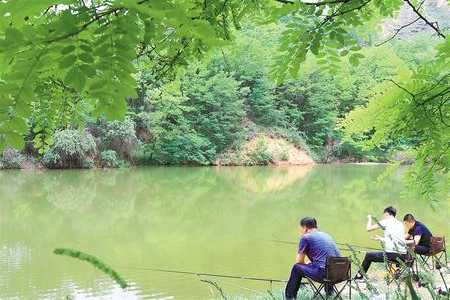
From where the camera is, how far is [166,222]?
527 inches

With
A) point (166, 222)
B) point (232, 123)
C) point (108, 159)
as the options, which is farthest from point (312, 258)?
point (232, 123)

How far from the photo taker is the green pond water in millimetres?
7707

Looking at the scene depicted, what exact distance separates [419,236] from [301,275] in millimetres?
1977

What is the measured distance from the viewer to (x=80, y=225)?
12.6m

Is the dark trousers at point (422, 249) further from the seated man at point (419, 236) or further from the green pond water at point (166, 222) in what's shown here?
the green pond water at point (166, 222)

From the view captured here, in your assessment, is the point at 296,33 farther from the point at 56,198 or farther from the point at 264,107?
the point at 264,107

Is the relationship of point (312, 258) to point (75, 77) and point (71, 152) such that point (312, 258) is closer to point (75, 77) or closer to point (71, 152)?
point (75, 77)

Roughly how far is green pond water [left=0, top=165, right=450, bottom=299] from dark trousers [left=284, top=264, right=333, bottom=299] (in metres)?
1.16

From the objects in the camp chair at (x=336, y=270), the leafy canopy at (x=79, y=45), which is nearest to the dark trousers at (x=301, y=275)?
the camp chair at (x=336, y=270)

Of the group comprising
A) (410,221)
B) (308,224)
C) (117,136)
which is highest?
(117,136)

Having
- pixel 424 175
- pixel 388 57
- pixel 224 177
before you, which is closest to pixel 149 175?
pixel 224 177

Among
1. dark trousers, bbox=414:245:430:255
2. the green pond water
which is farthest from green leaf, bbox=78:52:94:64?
dark trousers, bbox=414:245:430:255

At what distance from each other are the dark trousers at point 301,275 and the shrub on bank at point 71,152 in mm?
17672

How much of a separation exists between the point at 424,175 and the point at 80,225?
10863mm
